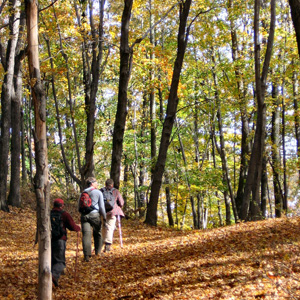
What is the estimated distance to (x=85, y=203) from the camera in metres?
8.48

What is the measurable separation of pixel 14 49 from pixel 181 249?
12.1m

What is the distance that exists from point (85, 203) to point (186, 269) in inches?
112

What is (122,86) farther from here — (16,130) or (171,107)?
(16,130)

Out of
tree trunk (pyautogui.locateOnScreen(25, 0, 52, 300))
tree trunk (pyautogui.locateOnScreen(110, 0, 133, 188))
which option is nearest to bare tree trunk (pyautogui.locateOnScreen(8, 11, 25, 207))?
tree trunk (pyautogui.locateOnScreen(110, 0, 133, 188))

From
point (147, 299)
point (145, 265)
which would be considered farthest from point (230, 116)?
point (147, 299)

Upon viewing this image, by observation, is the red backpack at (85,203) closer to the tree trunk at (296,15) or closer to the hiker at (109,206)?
the hiker at (109,206)

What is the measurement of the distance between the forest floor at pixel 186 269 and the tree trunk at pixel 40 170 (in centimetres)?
164

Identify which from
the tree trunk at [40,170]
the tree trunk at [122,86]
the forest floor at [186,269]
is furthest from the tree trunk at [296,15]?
the tree trunk at [122,86]

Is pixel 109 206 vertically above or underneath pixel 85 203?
underneath

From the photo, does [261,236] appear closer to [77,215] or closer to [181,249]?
[181,249]

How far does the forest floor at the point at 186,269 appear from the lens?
18.7 ft

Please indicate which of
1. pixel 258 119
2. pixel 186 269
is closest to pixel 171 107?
pixel 258 119

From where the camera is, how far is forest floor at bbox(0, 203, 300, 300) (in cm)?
570

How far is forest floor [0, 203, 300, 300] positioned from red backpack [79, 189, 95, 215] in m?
1.26
